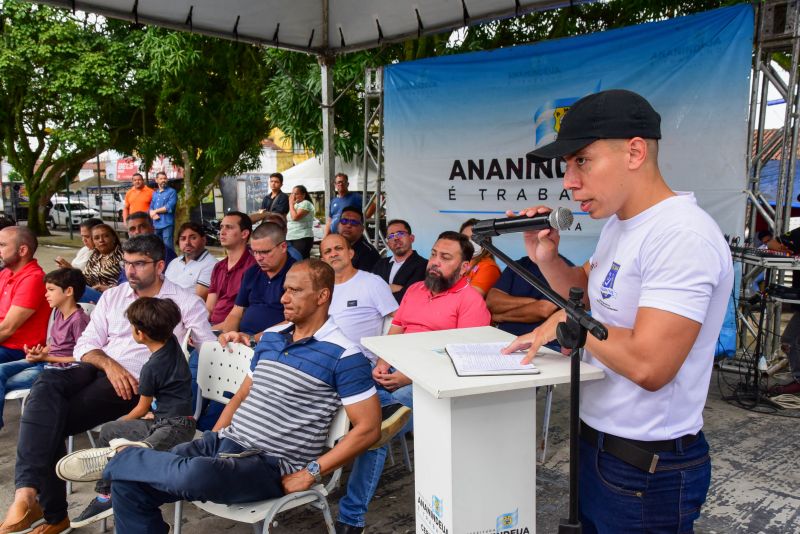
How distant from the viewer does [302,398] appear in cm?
236

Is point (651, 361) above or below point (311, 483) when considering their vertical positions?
above

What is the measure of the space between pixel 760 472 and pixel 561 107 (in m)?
3.49

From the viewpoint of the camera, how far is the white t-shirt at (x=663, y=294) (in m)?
1.24

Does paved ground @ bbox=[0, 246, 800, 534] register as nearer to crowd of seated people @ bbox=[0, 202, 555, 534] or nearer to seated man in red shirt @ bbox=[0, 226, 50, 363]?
crowd of seated people @ bbox=[0, 202, 555, 534]

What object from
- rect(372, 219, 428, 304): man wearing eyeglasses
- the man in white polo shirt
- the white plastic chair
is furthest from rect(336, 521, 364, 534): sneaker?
the man in white polo shirt

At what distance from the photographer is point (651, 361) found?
1.23 meters

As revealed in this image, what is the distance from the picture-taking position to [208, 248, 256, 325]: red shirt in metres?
4.66

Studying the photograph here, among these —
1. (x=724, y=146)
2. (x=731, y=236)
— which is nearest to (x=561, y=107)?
(x=724, y=146)

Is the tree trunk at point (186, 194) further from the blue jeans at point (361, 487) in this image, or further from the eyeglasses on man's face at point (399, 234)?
the blue jeans at point (361, 487)

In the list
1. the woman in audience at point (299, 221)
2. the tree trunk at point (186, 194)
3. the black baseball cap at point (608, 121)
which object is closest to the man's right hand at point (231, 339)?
the black baseball cap at point (608, 121)

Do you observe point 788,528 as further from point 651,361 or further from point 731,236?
point 731,236

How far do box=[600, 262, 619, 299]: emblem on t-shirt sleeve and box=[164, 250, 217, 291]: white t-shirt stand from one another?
4.12 meters

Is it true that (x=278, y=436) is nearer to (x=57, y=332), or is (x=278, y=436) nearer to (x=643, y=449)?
(x=643, y=449)

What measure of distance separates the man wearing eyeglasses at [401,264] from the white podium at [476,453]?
2.87 meters
